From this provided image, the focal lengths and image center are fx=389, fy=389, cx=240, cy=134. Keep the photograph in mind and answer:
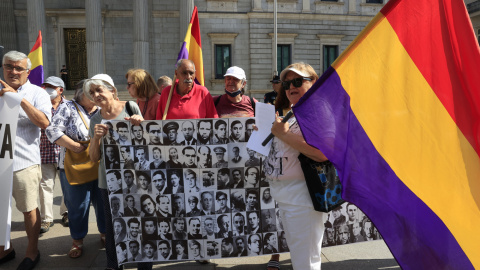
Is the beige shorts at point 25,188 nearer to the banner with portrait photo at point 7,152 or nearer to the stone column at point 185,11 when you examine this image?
the banner with portrait photo at point 7,152

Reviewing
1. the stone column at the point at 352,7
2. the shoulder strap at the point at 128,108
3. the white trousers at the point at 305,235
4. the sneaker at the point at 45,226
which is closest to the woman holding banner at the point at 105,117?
the shoulder strap at the point at 128,108

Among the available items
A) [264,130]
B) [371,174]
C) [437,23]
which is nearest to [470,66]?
[437,23]

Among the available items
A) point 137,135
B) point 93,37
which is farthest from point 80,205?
point 93,37

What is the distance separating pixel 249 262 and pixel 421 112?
257 cm

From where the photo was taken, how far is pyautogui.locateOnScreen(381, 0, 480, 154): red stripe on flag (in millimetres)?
2201

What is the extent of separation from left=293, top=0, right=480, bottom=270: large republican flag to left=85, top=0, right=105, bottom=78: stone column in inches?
963

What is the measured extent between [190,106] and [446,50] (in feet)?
8.55

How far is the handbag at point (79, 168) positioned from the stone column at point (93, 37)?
22.0 metres

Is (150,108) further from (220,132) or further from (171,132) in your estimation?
(220,132)

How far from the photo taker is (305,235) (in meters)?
2.58

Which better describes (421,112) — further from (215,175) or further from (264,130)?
(215,175)

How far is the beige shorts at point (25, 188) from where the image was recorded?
384 centimetres

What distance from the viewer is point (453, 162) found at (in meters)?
2.20

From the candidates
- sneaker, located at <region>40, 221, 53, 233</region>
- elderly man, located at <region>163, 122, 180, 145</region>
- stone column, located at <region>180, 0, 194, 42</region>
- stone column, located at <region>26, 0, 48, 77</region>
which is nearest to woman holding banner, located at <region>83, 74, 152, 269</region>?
elderly man, located at <region>163, 122, 180, 145</region>
